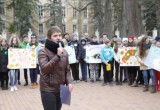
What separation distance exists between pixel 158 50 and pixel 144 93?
1619mm

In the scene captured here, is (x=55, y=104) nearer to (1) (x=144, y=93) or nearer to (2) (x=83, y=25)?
(1) (x=144, y=93)

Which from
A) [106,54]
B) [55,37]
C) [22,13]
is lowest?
[106,54]

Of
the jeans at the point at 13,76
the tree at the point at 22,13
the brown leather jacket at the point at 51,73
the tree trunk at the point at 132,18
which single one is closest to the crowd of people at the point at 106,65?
the jeans at the point at 13,76

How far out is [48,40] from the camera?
500cm

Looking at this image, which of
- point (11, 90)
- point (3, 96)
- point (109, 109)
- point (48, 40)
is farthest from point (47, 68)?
point (11, 90)

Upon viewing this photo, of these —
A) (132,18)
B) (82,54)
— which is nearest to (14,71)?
(82,54)

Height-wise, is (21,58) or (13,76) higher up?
(21,58)

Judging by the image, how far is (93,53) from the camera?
14523mm

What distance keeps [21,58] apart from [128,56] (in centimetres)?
427

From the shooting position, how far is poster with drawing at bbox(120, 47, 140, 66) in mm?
13391

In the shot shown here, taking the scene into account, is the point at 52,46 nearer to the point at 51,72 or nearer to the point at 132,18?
the point at 51,72

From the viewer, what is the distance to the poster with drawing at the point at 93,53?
1440 centimetres

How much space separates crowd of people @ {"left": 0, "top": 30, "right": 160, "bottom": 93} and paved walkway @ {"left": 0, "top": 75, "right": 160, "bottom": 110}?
448 millimetres

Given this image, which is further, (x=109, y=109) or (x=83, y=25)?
(x=83, y=25)
